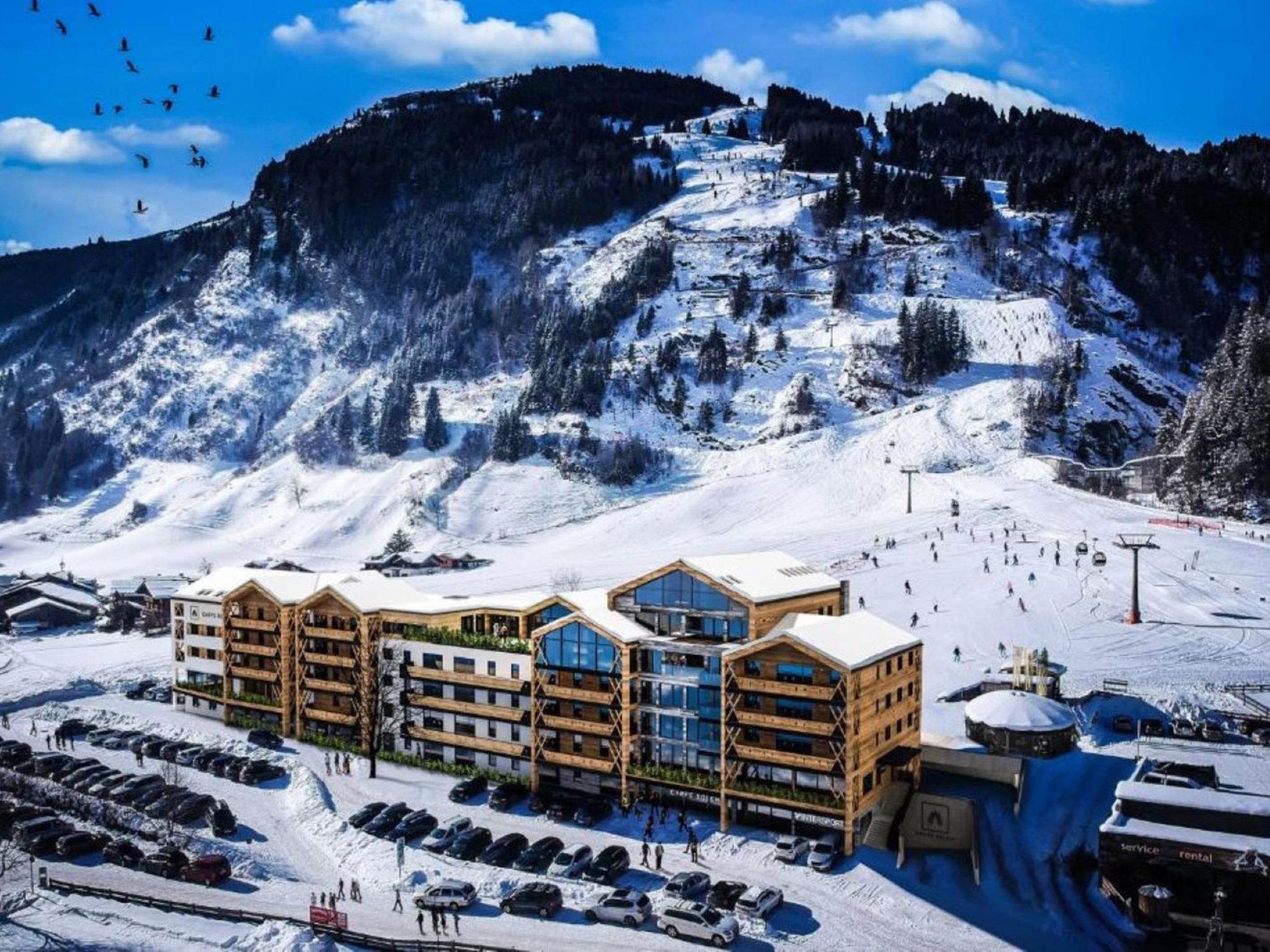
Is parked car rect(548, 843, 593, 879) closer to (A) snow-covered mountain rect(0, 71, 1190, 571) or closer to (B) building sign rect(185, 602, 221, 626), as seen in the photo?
(B) building sign rect(185, 602, 221, 626)

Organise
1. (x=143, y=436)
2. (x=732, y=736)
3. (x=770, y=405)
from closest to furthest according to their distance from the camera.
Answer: (x=732, y=736), (x=770, y=405), (x=143, y=436)

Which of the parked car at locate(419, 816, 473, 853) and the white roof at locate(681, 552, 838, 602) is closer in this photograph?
the parked car at locate(419, 816, 473, 853)

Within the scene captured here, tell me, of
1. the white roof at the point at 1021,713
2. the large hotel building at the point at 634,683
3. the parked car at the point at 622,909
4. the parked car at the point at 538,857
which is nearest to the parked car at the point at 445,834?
the parked car at the point at 538,857

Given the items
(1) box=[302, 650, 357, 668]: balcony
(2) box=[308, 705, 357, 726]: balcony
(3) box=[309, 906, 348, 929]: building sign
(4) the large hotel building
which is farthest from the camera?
(1) box=[302, 650, 357, 668]: balcony

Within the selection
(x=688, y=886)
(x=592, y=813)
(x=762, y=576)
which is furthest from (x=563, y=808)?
(x=762, y=576)

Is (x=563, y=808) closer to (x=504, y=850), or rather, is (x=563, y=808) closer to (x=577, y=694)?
(x=504, y=850)

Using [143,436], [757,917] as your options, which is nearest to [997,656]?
[757,917]

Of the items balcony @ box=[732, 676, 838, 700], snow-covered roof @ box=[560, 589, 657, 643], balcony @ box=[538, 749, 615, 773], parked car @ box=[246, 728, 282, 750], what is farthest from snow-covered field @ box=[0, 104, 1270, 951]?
snow-covered roof @ box=[560, 589, 657, 643]

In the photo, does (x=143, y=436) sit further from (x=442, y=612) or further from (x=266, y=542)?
(x=442, y=612)
